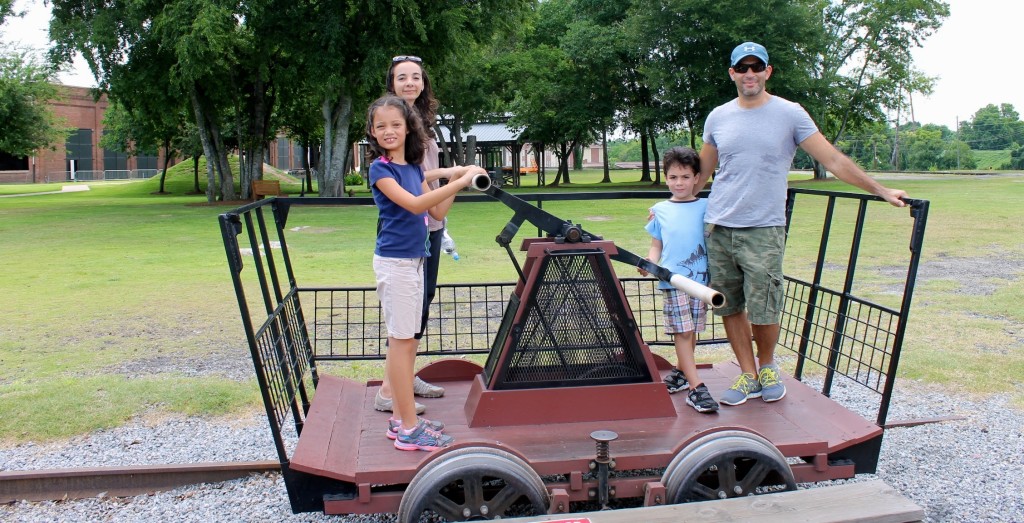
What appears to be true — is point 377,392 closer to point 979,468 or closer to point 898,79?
point 979,468

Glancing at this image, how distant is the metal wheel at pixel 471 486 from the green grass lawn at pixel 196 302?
1819mm

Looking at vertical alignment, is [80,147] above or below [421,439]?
below

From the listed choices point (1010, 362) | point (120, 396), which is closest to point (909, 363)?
point (1010, 362)

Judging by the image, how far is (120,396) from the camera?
5438 mm

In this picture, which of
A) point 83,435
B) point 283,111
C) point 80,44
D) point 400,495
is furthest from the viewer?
point 283,111

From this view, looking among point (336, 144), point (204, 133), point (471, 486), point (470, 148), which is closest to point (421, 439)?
point (471, 486)

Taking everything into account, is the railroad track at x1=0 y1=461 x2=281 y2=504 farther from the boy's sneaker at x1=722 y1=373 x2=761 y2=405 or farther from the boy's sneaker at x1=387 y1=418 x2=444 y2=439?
the boy's sneaker at x1=722 y1=373 x2=761 y2=405

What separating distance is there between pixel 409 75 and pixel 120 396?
10.3 ft

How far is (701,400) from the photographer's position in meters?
3.83

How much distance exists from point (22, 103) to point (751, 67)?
4091 cm

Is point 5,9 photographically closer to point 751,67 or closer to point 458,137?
point 458,137

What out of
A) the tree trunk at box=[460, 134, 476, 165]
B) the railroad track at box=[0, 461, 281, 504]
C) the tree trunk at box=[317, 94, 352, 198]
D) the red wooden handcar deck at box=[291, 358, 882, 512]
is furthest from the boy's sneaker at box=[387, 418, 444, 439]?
the tree trunk at box=[460, 134, 476, 165]

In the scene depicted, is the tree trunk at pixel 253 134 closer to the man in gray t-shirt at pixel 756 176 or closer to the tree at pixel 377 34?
the tree at pixel 377 34

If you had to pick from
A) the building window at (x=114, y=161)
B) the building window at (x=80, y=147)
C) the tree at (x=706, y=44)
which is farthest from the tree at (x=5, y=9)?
the building window at (x=114, y=161)
